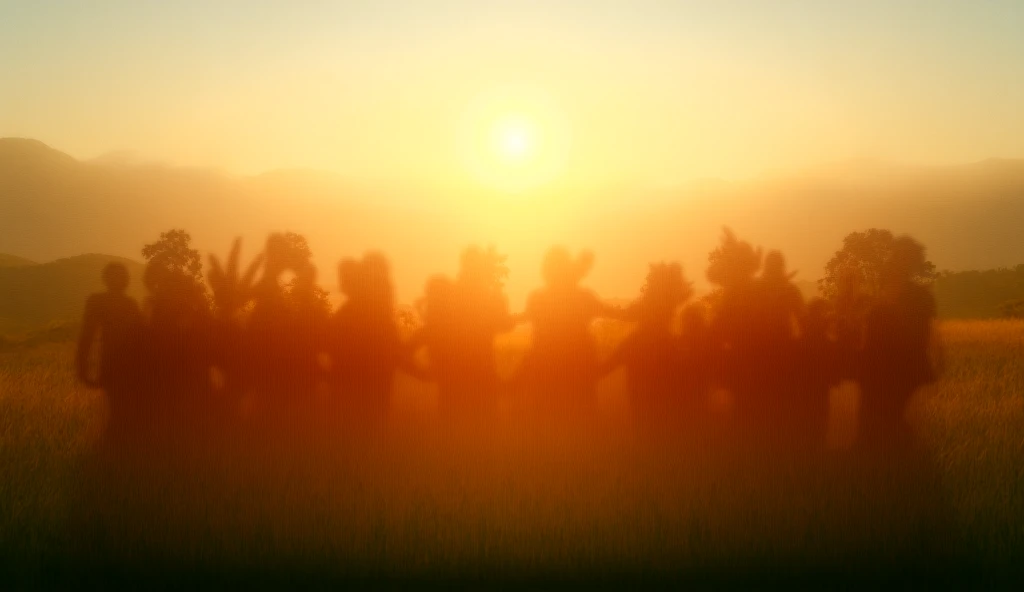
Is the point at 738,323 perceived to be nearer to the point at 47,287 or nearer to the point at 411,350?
the point at 411,350

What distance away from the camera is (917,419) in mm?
9984

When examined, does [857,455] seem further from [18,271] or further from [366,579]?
[18,271]

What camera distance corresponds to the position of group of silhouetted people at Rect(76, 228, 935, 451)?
8453mm

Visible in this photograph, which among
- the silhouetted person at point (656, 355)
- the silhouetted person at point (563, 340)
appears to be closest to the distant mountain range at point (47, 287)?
the silhouetted person at point (563, 340)

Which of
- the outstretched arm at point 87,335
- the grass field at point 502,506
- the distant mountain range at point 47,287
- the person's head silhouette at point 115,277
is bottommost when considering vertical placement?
the grass field at point 502,506

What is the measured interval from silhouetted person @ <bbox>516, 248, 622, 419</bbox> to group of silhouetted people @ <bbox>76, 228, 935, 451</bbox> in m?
0.02

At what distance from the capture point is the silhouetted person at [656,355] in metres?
8.90

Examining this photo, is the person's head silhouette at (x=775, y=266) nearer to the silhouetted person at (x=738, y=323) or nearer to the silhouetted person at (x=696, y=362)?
the silhouetted person at (x=738, y=323)

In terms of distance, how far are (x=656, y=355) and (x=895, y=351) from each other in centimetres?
252

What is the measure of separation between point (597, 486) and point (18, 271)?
99412 millimetres

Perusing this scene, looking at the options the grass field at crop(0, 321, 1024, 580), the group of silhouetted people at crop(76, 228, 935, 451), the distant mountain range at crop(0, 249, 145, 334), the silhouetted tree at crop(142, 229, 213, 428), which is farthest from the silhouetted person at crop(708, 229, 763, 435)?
the distant mountain range at crop(0, 249, 145, 334)

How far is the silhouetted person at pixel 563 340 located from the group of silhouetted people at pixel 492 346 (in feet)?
0.06

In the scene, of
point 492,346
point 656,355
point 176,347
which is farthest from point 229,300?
point 656,355

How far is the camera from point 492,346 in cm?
919
